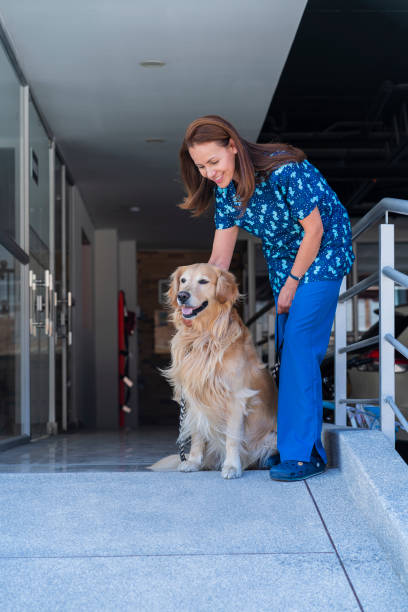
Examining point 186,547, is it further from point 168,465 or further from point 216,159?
point 216,159

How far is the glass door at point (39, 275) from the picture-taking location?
5125mm

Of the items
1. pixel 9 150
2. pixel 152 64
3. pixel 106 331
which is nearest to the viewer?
pixel 9 150

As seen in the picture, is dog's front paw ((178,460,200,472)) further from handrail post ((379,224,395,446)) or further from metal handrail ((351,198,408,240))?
metal handrail ((351,198,408,240))

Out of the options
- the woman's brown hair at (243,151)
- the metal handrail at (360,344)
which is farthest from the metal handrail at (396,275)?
the woman's brown hair at (243,151)

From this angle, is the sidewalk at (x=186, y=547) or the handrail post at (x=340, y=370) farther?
the handrail post at (x=340, y=370)

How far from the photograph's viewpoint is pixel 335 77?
19.0 feet

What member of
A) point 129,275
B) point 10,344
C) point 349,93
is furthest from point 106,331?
point 10,344

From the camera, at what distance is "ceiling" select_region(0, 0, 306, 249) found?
411 cm

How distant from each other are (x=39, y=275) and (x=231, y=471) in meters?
3.45

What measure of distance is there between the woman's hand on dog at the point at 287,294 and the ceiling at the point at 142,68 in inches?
88.4

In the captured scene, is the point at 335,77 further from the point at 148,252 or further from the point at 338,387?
the point at 148,252

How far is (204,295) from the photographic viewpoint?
8.71 feet

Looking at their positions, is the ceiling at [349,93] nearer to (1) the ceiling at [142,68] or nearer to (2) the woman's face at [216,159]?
(1) the ceiling at [142,68]

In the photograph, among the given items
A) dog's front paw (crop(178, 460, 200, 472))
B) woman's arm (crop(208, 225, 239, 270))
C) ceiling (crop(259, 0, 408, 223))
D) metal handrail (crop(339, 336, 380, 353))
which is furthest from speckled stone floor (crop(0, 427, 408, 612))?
ceiling (crop(259, 0, 408, 223))
